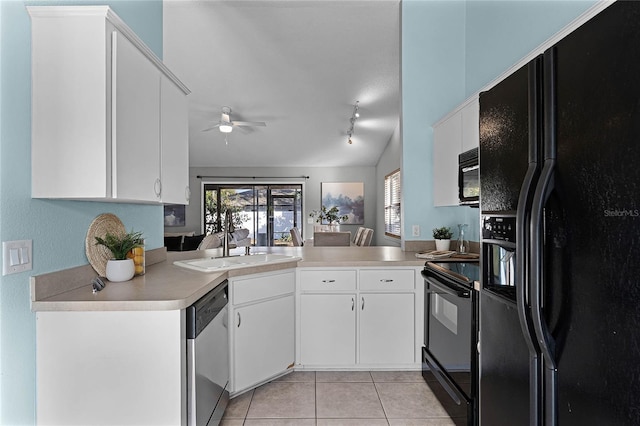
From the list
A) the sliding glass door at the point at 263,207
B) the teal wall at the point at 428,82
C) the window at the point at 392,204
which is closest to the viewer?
the teal wall at the point at 428,82

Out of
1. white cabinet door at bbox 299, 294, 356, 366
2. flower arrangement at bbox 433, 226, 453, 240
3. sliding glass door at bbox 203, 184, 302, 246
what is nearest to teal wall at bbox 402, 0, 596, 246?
flower arrangement at bbox 433, 226, 453, 240

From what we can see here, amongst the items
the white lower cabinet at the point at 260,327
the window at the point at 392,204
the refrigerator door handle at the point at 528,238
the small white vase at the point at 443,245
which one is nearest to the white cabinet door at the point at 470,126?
the small white vase at the point at 443,245

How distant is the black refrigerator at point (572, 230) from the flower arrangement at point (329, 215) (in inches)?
276

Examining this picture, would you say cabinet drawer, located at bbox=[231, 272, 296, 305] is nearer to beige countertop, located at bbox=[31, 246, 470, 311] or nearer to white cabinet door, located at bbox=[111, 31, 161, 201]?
beige countertop, located at bbox=[31, 246, 470, 311]

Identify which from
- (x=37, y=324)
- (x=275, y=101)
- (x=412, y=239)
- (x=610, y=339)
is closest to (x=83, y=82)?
(x=37, y=324)

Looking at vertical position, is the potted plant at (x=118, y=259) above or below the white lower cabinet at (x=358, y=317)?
above

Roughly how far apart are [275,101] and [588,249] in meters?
5.04

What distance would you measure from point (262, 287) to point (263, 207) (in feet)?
21.0

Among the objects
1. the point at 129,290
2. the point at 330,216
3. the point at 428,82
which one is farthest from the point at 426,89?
the point at 330,216

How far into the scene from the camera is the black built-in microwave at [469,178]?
7.37 feet

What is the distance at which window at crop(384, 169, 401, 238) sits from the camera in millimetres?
6600

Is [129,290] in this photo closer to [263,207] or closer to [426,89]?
[426,89]

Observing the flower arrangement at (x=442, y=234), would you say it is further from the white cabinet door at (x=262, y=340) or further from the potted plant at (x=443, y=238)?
the white cabinet door at (x=262, y=340)

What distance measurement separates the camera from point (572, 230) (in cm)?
88
